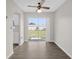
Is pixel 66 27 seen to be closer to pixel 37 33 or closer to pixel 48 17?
pixel 48 17

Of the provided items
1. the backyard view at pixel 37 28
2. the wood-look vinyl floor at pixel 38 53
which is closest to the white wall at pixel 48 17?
the backyard view at pixel 37 28

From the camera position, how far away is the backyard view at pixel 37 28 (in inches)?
448

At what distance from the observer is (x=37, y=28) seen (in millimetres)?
11469

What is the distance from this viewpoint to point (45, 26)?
1141cm

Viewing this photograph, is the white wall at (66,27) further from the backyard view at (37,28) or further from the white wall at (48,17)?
the backyard view at (37,28)

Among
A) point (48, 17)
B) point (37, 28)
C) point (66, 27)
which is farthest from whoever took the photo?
point (37, 28)

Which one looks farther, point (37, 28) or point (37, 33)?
point (37, 33)

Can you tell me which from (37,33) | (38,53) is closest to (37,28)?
(37,33)

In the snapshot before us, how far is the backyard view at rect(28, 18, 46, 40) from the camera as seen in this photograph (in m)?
11.4
